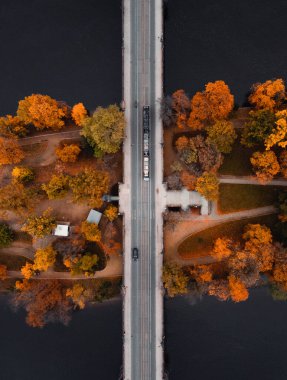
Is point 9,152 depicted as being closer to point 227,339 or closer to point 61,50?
point 61,50

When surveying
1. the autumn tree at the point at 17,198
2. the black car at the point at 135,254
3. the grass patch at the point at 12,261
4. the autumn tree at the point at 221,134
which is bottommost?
the grass patch at the point at 12,261

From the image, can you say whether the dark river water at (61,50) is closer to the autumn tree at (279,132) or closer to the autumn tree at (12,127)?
the autumn tree at (12,127)

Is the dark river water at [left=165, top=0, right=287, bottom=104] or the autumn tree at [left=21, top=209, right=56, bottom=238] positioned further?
the dark river water at [left=165, top=0, right=287, bottom=104]

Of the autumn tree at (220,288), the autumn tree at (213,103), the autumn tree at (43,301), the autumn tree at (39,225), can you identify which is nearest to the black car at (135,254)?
the autumn tree at (220,288)

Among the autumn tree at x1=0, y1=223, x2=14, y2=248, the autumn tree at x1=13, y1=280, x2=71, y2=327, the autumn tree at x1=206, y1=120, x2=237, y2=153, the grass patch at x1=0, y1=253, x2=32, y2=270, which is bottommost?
the autumn tree at x1=13, y1=280, x2=71, y2=327

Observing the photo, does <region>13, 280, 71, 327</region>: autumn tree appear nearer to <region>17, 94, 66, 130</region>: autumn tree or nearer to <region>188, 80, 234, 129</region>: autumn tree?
<region>17, 94, 66, 130</region>: autumn tree

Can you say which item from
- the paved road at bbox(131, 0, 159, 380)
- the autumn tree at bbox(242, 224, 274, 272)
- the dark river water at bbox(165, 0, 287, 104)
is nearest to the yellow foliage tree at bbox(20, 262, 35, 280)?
the paved road at bbox(131, 0, 159, 380)
